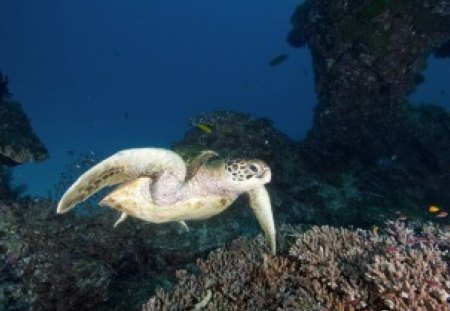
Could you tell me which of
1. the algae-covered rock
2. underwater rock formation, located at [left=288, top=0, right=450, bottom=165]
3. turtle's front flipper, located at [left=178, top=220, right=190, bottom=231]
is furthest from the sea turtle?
the algae-covered rock

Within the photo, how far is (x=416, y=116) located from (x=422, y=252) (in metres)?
7.96

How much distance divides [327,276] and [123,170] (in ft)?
6.33

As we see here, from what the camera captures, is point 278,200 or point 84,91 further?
point 84,91

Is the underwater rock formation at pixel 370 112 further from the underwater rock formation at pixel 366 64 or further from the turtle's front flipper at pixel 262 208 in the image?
the turtle's front flipper at pixel 262 208

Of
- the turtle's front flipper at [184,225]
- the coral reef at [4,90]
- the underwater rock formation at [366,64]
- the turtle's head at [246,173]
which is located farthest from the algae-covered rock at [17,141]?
the turtle's head at [246,173]

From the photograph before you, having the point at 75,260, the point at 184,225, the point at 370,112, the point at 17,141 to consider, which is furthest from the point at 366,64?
the point at 17,141

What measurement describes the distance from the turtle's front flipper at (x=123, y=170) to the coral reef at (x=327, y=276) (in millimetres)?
937

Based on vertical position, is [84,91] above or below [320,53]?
above

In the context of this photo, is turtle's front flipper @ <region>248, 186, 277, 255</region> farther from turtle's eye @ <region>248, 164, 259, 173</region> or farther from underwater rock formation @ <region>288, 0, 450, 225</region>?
underwater rock formation @ <region>288, 0, 450, 225</region>

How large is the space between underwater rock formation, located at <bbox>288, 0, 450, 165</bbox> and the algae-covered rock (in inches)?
231

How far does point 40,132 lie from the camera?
66.8 meters

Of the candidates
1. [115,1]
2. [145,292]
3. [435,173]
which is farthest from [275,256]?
[115,1]

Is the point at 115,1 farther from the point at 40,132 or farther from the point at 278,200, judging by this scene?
the point at 278,200

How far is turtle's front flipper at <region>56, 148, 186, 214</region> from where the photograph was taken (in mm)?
3330
